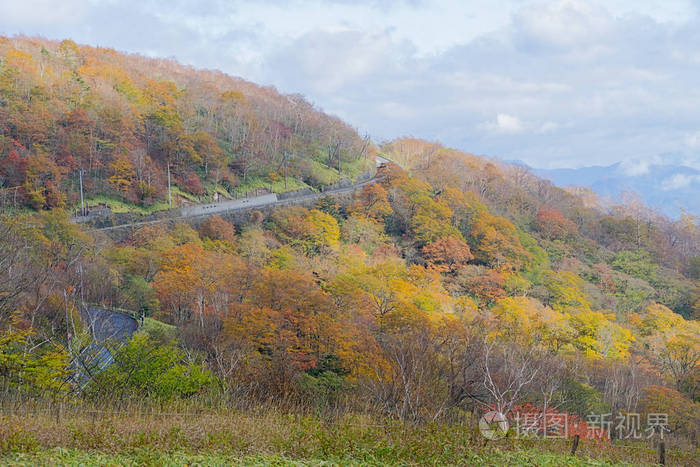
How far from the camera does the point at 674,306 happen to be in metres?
37.5

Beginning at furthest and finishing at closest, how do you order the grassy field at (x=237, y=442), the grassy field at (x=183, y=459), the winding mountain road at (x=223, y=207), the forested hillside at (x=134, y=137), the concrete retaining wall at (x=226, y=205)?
the concrete retaining wall at (x=226, y=205) < the forested hillside at (x=134, y=137) < the winding mountain road at (x=223, y=207) < the grassy field at (x=237, y=442) < the grassy field at (x=183, y=459)

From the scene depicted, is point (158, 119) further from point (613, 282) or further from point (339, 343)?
point (613, 282)

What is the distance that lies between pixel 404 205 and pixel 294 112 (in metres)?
21.7

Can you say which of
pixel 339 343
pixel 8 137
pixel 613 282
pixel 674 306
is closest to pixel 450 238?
pixel 613 282

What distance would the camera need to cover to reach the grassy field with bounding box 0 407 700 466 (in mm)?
6062

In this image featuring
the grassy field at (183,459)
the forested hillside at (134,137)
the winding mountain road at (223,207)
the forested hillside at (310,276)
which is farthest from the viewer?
the forested hillside at (134,137)

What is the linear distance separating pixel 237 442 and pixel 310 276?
1699 cm

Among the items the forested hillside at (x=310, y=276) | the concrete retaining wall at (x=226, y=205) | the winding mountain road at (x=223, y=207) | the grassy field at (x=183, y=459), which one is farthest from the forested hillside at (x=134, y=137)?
the grassy field at (x=183, y=459)

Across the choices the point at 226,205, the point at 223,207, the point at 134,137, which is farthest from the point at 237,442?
the point at 134,137

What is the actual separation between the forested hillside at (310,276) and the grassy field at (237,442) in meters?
1.62

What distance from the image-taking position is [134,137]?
3638 cm

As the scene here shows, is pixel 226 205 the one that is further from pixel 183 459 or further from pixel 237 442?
pixel 183 459

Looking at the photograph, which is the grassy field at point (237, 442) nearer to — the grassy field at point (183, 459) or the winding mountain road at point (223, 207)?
the grassy field at point (183, 459)

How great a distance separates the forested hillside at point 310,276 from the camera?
43.6ft
